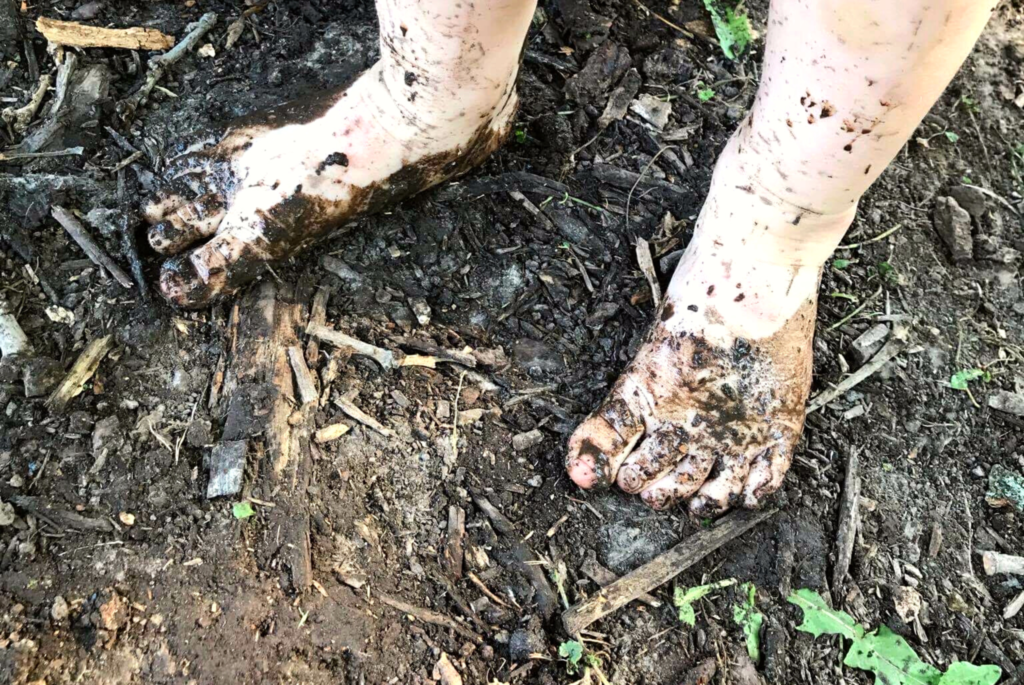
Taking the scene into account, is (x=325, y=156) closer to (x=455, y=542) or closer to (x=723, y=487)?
(x=455, y=542)

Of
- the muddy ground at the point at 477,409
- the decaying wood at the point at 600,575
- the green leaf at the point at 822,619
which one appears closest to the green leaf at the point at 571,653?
the muddy ground at the point at 477,409

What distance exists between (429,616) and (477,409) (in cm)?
44

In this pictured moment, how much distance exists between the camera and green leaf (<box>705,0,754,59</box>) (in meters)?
2.29

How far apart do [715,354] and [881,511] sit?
52 centimetres

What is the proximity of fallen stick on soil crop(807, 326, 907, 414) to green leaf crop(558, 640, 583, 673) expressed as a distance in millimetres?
785

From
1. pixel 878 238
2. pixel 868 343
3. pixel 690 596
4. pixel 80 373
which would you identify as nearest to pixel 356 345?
pixel 80 373

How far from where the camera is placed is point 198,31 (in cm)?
200

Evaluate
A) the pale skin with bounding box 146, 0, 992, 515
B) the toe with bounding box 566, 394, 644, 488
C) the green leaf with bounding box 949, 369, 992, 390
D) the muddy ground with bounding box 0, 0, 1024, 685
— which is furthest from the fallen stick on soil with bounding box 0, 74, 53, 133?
the green leaf with bounding box 949, 369, 992, 390

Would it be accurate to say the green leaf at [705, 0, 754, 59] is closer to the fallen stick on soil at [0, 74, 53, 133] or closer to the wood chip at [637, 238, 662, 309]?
the wood chip at [637, 238, 662, 309]

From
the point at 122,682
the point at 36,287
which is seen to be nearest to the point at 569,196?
the point at 36,287

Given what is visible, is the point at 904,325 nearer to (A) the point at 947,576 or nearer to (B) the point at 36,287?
(A) the point at 947,576

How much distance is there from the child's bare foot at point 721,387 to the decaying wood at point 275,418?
562 millimetres

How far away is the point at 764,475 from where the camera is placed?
64.6 inches

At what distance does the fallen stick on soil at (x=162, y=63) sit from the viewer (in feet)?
5.97
